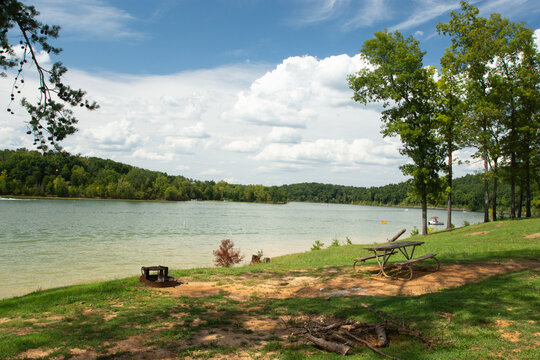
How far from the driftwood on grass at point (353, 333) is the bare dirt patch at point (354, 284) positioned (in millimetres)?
2782

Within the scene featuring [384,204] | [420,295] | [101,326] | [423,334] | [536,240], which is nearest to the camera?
[423,334]

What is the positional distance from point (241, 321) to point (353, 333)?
2.40 meters

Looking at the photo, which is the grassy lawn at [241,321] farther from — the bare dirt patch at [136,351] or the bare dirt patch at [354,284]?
the bare dirt patch at [354,284]

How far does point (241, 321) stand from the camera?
24.2 feet

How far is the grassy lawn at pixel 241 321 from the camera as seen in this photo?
215 inches

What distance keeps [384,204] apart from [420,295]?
194675 millimetres

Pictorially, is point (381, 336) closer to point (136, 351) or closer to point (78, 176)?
point (136, 351)

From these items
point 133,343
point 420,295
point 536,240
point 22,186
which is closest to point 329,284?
point 420,295

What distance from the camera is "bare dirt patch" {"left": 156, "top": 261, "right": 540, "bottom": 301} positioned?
9.33 metres

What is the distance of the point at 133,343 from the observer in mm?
6035

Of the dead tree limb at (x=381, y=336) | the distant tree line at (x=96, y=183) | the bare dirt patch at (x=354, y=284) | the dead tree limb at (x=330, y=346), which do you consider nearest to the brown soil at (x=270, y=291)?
the bare dirt patch at (x=354, y=284)

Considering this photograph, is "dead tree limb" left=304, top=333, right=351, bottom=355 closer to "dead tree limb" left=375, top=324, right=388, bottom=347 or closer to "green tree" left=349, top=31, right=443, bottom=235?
"dead tree limb" left=375, top=324, right=388, bottom=347

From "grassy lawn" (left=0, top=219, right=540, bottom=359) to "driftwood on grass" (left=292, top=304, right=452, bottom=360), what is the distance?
15 cm

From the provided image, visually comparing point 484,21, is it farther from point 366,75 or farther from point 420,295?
point 420,295
